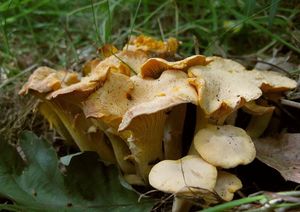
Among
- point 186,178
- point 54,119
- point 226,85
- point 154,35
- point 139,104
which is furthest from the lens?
point 154,35

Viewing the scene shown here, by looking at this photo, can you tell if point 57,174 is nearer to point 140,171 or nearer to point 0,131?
point 140,171

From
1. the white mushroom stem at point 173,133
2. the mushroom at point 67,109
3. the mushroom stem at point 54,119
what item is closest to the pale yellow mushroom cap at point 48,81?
the mushroom at point 67,109

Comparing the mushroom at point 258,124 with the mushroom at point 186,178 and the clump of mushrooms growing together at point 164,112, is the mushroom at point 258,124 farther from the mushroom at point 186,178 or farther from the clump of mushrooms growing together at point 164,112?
the mushroom at point 186,178

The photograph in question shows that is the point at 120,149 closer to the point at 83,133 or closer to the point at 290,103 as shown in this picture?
the point at 83,133

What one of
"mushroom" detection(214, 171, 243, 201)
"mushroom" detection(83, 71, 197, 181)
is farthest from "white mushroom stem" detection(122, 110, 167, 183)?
"mushroom" detection(214, 171, 243, 201)

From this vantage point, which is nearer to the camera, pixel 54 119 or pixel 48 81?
pixel 48 81

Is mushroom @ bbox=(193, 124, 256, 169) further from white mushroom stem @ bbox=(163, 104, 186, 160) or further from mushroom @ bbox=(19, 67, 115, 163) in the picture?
mushroom @ bbox=(19, 67, 115, 163)

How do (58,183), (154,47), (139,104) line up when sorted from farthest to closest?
(154,47)
(58,183)
(139,104)

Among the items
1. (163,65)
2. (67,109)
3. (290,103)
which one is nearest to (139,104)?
(163,65)
